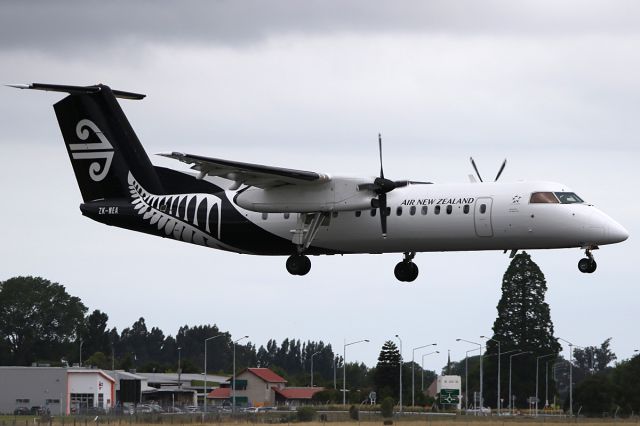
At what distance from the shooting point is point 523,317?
100188 millimetres

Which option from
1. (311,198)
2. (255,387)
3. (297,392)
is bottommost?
(297,392)

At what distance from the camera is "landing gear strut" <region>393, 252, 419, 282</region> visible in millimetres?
44625

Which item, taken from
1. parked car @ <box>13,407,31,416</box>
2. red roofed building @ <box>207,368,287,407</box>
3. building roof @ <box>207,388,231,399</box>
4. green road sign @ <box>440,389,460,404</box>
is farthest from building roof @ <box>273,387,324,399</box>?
parked car @ <box>13,407,31,416</box>

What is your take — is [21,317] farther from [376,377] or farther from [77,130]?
[77,130]

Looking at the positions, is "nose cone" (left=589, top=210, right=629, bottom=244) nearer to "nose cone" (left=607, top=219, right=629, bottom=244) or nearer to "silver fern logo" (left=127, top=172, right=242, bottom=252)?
"nose cone" (left=607, top=219, right=629, bottom=244)

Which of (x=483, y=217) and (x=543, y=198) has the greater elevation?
(x=543, y=198)

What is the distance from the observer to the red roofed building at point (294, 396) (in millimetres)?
104438

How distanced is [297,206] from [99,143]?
29.5 ft

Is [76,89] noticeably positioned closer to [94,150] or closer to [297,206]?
[94,150]

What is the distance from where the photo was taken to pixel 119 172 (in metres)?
46.6

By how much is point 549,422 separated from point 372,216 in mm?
31036

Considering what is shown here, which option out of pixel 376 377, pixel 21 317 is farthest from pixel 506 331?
pixel 21 317

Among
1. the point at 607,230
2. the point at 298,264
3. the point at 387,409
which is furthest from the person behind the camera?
the point at 387,409

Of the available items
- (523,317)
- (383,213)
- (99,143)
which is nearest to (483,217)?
(383,213)
